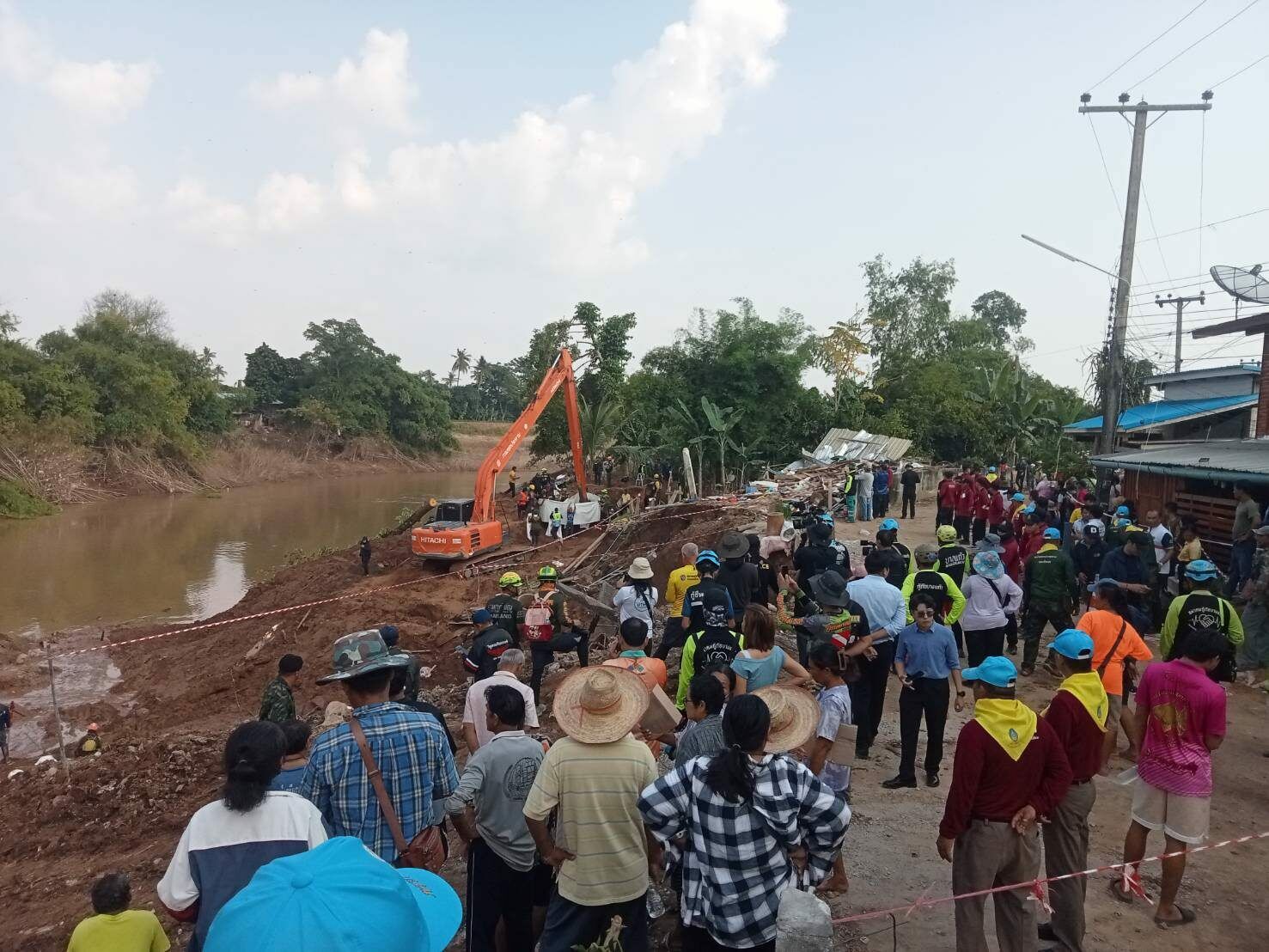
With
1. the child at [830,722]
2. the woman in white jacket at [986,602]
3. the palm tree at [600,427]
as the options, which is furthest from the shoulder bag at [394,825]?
the palm tree at [600,427]

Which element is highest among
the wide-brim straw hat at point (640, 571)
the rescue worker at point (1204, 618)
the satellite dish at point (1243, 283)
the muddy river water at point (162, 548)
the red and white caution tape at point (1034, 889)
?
the satellite dish at point (1243, 283)

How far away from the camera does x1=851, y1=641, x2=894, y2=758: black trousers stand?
6020 millimetres

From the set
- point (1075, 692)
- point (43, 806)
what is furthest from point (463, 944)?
point (43, 806)

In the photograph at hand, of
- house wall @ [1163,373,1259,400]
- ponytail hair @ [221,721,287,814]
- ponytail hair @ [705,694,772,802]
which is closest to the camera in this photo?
ponytail hair @ [221,721,287,814]

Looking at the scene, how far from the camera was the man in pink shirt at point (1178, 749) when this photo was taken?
13.1 feet

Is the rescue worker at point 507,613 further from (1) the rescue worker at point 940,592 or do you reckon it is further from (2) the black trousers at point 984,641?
(2) the black trousers at point 984,641

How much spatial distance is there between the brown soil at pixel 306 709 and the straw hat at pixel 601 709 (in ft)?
5.52

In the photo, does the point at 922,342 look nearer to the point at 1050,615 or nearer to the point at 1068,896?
the point at 1050,615

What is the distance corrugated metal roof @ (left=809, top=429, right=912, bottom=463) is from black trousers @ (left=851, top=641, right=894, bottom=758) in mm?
15591

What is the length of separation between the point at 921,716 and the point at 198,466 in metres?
44.9

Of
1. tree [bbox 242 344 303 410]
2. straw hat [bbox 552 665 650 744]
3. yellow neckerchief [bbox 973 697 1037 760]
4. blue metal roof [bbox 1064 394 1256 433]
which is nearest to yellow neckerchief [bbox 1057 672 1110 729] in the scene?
yellow neckerchief [bbox 973 697 1037 760]

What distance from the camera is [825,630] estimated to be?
17.4 feet

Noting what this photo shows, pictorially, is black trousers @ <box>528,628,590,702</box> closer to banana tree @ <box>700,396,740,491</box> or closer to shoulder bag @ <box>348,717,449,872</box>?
shoulder bag @ <box>348,717,449,872</box>

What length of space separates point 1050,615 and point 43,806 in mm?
9904
